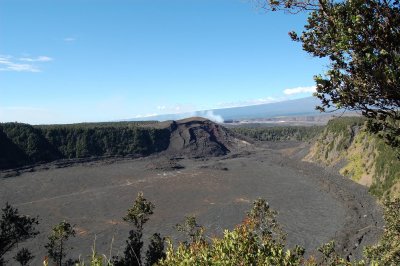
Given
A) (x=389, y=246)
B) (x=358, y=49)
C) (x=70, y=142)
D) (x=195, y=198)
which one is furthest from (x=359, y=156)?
(x=70, y=142)

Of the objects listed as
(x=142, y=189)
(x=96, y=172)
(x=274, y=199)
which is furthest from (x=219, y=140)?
(x=274, y=199)

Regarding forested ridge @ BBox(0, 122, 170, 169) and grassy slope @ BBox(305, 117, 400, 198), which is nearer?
grassy slope @ BBox(305, 117, 400, 198)

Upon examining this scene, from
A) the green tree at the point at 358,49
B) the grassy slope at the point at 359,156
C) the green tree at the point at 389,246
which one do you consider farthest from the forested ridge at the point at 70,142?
the green tree at the point at 358,49

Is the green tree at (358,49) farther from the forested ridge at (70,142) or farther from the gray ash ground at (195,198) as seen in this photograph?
the forested ridge at (70,142)

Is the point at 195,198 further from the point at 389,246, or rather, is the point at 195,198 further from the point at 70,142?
the point at 70,142

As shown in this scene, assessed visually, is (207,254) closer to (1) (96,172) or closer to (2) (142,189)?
(2) (142,189)

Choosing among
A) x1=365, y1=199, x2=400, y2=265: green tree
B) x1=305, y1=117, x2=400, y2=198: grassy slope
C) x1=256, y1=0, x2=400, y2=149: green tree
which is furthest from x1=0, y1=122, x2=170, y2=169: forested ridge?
x1=256, y1=0, x2=400, y2=149: green tree

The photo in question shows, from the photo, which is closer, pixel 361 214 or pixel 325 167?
pixel 361 214

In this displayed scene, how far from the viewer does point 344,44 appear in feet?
36.4

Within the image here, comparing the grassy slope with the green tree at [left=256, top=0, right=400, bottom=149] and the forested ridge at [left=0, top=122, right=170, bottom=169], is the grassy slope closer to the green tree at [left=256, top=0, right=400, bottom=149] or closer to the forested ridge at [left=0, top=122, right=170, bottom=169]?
the green tree at [left=256, top=0, right=400, bottom=149]

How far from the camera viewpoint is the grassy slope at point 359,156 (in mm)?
79062

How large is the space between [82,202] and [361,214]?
5830cm

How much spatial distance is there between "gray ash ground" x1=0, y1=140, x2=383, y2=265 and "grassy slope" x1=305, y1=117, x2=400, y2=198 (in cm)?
376

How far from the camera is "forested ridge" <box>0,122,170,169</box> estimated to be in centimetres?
14088
